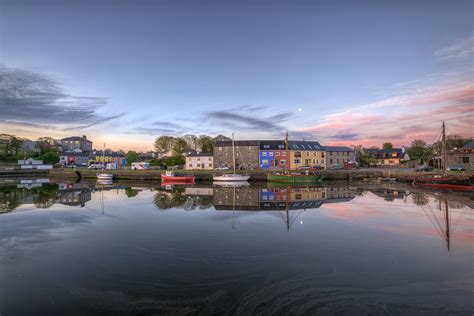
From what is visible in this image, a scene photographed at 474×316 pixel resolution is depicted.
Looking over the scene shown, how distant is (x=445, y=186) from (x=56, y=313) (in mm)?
40099

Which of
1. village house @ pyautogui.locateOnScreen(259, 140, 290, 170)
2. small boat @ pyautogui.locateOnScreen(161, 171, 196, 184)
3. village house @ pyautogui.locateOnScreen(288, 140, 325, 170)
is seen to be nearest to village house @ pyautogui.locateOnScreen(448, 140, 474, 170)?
village house @ pyautogui.locateOnScreen(288, 140, 325, 170)

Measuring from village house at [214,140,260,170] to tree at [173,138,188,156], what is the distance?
1865cm

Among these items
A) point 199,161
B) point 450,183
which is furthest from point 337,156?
point 450,183

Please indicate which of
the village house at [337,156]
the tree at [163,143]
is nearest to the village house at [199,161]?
the tree at [163,143]

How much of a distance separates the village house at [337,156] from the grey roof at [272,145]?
38.8 ft

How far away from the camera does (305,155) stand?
68.9 m

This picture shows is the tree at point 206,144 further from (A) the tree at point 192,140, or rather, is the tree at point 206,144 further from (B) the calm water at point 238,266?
(B) the calm water at point 238,266

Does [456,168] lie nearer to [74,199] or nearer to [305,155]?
[305,155]

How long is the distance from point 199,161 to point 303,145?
27.1 m

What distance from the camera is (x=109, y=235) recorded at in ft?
39.2

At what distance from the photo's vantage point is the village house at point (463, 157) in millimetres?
48556

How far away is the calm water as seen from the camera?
5.85 metres

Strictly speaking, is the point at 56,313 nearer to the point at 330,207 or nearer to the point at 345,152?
the point at 330,207

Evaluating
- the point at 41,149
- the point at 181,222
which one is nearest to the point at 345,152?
the point at 181,222
